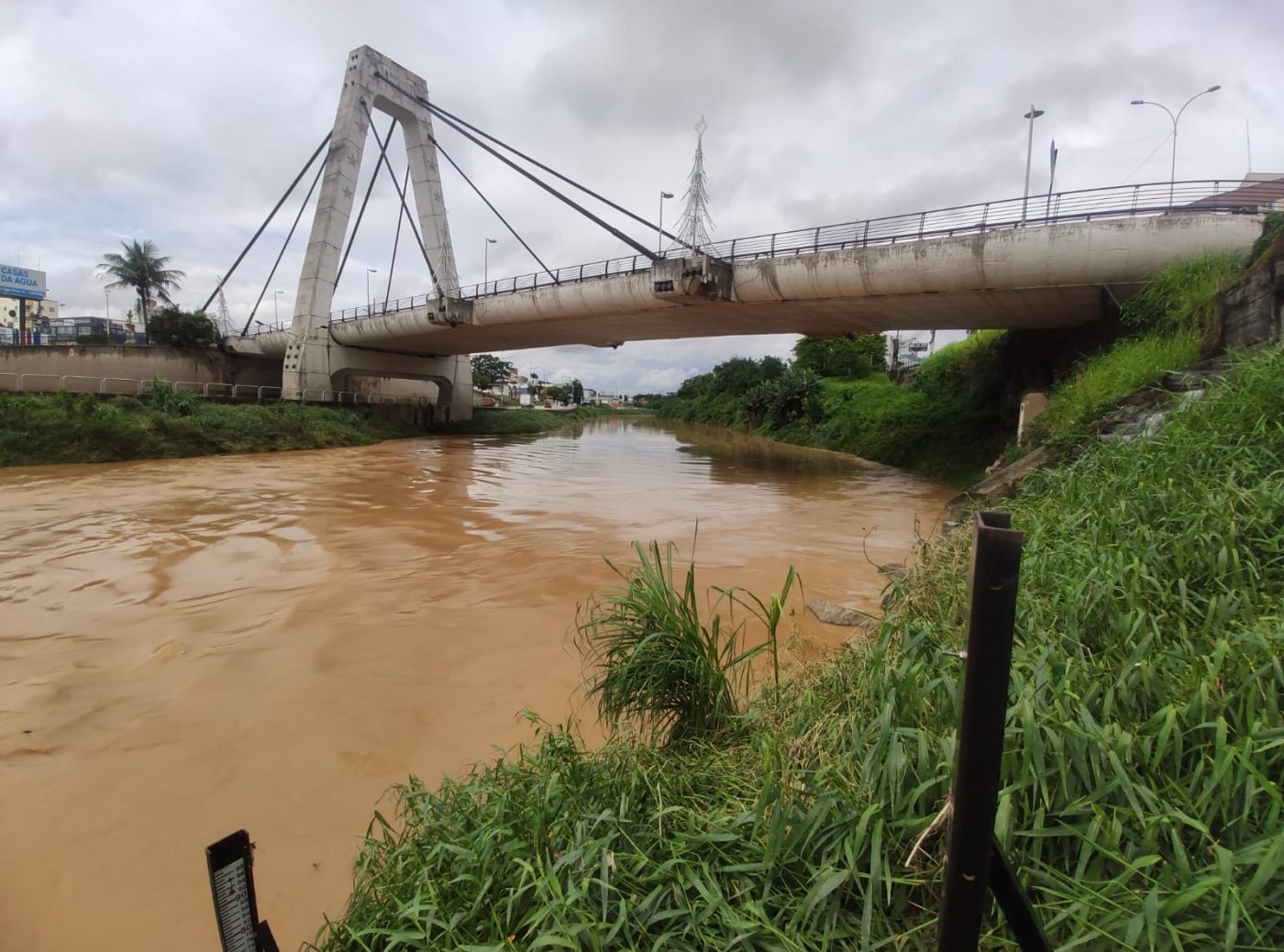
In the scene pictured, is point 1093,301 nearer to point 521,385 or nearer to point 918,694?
point 918,694

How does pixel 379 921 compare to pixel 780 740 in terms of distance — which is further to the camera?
pixel 780 740

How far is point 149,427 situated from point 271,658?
20.8m

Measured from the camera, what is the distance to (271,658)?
5.12 m

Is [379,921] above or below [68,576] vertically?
above

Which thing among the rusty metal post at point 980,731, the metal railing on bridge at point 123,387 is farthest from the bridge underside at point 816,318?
the rusty metal post at point 980,731

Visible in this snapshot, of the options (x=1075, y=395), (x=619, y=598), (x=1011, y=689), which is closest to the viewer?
(x=1011, y=689)

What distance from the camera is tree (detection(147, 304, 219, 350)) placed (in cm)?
3497

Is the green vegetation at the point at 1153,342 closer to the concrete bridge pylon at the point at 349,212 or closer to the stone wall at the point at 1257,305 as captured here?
the stone wall at the point at 1257,305

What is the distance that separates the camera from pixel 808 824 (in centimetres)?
191

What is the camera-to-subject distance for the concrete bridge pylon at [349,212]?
101 feet

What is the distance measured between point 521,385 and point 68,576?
4724 inches

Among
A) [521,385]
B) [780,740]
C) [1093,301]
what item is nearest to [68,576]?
[780,740]

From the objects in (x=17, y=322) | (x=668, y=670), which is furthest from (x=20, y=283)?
(x=668, y=670)

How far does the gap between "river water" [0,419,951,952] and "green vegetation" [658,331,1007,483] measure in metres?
8.40
